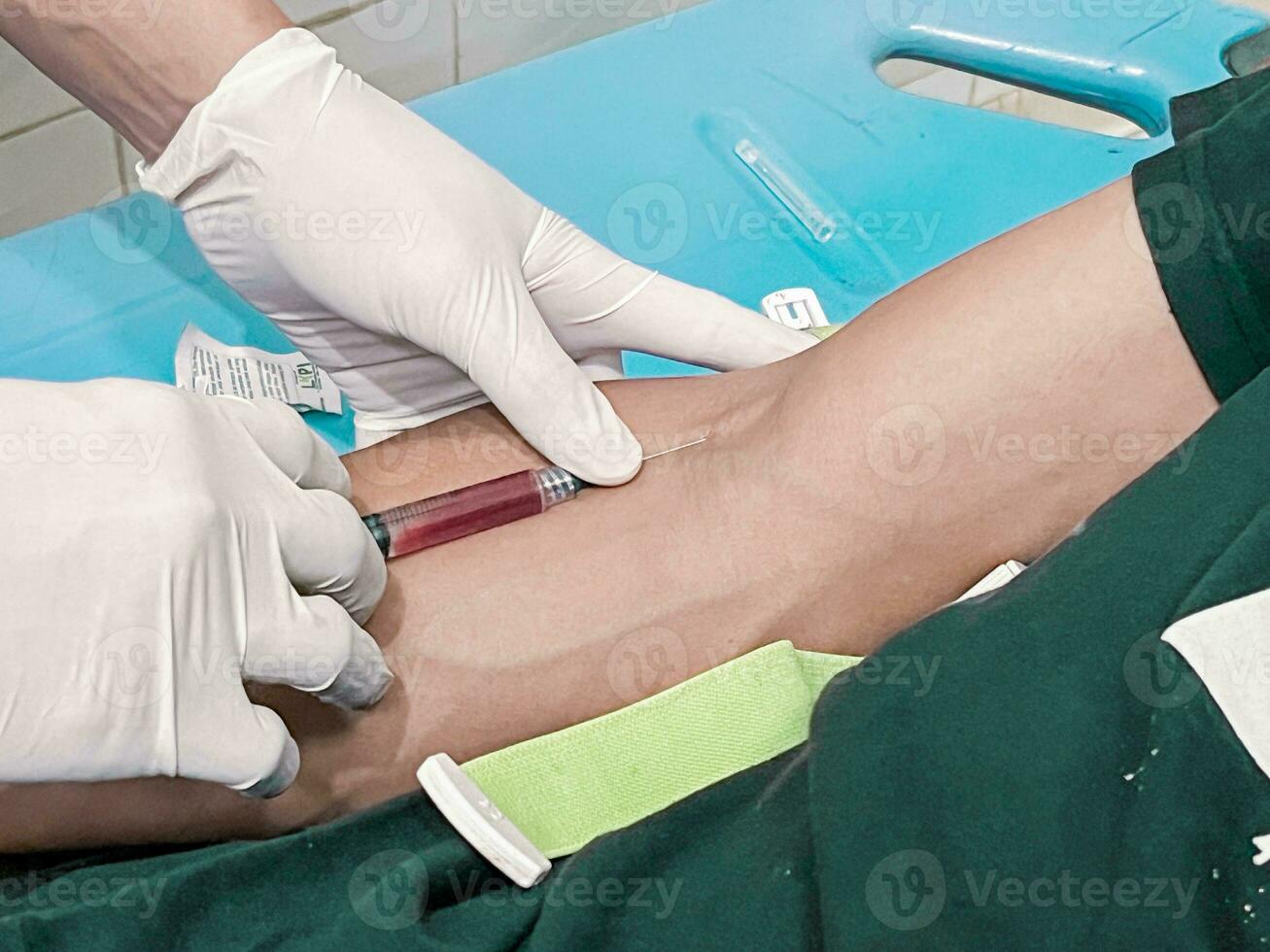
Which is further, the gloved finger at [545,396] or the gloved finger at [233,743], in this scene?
the gloved finger at [545,396]

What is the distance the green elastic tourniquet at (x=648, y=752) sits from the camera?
0.77m

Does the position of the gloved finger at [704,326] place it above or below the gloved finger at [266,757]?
above

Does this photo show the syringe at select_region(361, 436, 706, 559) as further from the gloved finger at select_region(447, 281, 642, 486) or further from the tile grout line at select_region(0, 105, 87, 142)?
the tile grout line at select_region(0, 105, 87, 142)

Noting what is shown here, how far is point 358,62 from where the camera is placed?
5.85 feet

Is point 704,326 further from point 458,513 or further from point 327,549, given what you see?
point 327,549

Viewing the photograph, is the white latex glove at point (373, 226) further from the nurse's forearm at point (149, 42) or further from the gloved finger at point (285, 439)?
the gloved finger at point (285, 439)

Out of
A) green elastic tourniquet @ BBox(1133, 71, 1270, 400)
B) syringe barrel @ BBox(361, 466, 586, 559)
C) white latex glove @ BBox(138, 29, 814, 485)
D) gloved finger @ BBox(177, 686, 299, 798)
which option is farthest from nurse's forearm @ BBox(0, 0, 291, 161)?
green elastic tourniquet @ BBox(1133, 71, 1270, 400)

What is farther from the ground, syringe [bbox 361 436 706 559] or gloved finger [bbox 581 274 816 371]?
gloved finger [bbox 581 274 816 371]

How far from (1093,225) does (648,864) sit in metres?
0.56

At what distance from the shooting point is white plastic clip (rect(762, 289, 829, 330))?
4.41 feet

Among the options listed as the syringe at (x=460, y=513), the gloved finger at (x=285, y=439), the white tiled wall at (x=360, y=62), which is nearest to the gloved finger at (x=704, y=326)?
the syringe at (x=460, y=513)

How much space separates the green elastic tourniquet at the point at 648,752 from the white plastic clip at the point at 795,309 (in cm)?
62

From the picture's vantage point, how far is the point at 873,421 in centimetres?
84

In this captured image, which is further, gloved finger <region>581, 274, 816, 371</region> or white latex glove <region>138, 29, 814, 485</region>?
gloved finger <region>581, 274, 816, 371</region>
